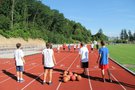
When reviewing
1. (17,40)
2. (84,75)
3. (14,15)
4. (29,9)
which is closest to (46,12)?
(29,9)

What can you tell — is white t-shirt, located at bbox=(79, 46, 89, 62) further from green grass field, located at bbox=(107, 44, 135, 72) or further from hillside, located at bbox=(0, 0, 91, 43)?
hillside, located at bbox=(0, 0, 91, 43)

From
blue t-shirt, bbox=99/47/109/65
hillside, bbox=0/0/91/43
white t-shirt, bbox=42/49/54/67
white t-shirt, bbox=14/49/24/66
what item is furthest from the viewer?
hillside, bbox=0/0/91/43

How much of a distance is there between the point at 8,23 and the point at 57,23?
69635 millimetres

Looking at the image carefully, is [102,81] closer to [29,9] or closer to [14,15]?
[14,15]

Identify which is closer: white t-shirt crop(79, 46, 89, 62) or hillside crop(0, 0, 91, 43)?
white t-shirt crop(79, 46, 89, 62)

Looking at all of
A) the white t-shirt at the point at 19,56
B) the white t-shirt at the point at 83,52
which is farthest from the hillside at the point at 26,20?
the white t-shirt at the point at 19,56

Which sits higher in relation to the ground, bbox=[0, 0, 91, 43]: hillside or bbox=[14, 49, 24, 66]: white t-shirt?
bbox=[0, 0, 91, 43]: hillside

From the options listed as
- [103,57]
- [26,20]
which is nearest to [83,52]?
[103,57]

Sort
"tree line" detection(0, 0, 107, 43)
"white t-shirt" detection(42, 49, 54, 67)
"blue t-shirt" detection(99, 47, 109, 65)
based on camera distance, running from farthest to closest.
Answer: "tree line" detection(0, 0, 107, 43), "blue t-shirt" detection(99, 47, 109, 65), "white t-shirt" detection(42, 49, 54, 67)

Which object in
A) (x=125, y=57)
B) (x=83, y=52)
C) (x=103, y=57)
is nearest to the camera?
(x=103, y=57)

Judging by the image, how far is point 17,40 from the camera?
7388 centimetres

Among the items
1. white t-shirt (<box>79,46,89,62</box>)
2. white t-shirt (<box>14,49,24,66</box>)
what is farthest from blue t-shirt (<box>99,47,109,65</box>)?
white t-shirt (<box>14,49,24,66</box>)

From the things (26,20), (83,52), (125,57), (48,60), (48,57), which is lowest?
(125,57)

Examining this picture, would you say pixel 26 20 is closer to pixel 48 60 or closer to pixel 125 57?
pixel 125 57
